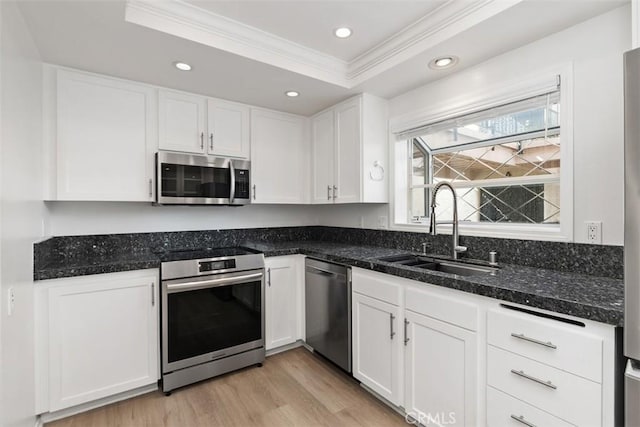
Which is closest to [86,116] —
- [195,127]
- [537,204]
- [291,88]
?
[195,127]

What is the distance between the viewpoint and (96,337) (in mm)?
1971

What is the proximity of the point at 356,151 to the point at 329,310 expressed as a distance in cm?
132

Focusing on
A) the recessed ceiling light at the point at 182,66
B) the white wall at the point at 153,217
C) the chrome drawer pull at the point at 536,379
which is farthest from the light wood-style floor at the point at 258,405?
the recessed ceiling light at the point at 182,66

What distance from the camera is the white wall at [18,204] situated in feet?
4.09

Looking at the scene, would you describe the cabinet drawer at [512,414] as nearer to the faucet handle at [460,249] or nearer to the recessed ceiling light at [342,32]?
the faucet handle at [460,249]

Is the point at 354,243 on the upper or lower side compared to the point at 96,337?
upper

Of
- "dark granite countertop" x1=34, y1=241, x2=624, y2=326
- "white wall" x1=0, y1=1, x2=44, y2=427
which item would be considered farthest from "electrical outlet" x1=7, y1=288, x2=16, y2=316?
"dark granite countertop" x1=34, y1=241, x2=624, y2=326

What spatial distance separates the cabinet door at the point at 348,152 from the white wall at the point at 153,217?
2.85 ft

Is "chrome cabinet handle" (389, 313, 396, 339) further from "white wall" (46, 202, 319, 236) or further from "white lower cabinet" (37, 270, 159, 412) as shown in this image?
"white wall" (46, 202, 319, 236)

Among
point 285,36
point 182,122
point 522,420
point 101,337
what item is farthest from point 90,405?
point 285,36

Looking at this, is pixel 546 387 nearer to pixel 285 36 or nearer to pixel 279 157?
pixel 285 36

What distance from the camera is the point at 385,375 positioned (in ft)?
6.47

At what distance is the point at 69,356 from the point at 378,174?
2492 mm

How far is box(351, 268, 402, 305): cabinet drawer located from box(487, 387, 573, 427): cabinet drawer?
2.10ft
